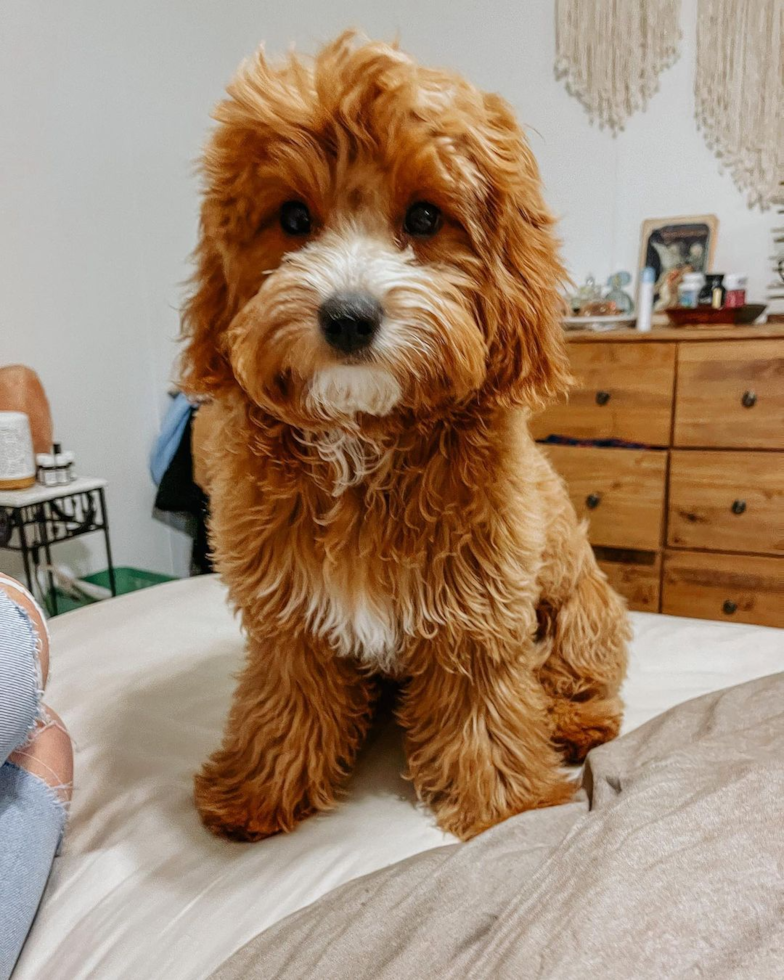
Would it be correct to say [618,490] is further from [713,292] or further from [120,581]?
[120,581]

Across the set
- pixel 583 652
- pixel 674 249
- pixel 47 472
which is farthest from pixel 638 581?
pixel 47 472

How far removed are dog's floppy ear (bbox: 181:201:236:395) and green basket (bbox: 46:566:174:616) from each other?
175cm

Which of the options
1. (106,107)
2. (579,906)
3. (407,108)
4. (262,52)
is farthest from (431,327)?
(106,107)

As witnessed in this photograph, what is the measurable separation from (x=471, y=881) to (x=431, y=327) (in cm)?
58

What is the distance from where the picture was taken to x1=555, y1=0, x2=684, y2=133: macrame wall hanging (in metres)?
2.56

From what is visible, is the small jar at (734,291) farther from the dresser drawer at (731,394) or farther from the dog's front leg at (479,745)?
the dog's front leg at (479,745)

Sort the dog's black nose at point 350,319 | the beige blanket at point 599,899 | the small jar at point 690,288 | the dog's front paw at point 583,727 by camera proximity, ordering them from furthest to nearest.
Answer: the small jar at point 690,288 < the dog's front paw at point 583,727 < the dog's black nose at point 350,319 < the beige blanket at point 599,899

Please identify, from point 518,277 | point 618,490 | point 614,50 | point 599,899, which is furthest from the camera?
point 614,50

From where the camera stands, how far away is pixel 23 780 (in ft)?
2.99

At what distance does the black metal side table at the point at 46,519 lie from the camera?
6.93 feet

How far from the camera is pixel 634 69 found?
2615 mm

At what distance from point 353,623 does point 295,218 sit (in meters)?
0.52

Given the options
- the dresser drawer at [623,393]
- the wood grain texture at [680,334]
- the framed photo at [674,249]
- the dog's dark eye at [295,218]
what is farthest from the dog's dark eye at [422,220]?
the framed photo at [674,249]

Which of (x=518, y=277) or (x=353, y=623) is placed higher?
(x=518, y=277)
